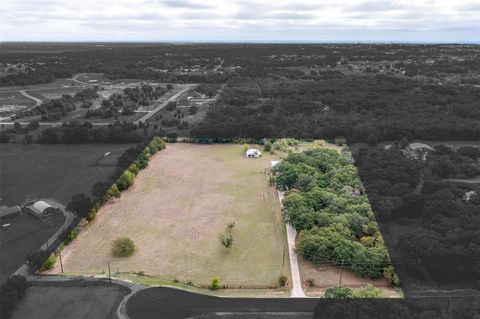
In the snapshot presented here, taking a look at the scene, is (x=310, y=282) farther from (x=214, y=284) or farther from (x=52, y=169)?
(x=52, y=169)

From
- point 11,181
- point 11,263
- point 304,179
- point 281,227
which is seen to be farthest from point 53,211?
point 304,179

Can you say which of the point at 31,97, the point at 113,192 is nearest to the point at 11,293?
the point at 113,192

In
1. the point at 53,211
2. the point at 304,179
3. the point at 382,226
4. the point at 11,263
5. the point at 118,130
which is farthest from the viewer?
the point at 118,130

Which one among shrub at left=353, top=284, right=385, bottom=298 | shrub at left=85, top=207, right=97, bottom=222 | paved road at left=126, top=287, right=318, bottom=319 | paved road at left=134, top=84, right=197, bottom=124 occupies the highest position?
paved road at left=134, top=84, right=197, bottom=124

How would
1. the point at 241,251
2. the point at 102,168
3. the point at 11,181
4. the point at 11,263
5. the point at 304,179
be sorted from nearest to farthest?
1. the point at 11,263
2. the point at 241,251
3. the point at 304,179
4. the point at 11,181
5. the point at 102,168

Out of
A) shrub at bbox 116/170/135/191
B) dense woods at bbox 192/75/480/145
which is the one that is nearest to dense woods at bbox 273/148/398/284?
shrub at bbox 116/170/135/191

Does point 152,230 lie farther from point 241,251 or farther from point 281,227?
point 281,227

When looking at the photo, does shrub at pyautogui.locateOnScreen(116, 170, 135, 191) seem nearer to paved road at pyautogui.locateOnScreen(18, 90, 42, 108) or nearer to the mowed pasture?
the mowed pasture
